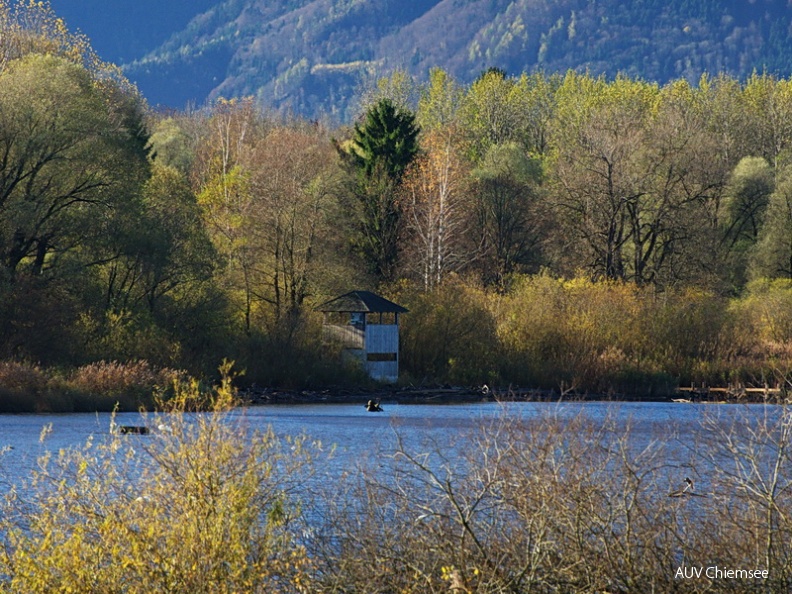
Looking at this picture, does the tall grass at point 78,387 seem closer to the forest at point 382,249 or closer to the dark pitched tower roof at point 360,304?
the forest at point 382,249

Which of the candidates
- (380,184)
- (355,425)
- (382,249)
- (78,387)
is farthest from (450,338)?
(78,387)

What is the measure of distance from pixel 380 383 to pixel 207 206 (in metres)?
16.2

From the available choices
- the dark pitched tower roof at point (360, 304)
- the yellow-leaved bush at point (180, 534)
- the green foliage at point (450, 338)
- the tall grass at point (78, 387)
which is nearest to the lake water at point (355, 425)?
the tall grass at point (78, 387)

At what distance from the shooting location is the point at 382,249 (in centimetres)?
5941

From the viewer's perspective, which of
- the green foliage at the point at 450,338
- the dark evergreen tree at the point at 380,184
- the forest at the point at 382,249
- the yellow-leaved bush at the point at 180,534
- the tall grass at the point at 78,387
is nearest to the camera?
the yellow-leaved bush at the point at 180,534

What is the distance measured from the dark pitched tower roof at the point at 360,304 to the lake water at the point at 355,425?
5579 millimetres

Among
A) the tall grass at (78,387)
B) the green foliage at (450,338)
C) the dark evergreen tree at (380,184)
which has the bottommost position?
the tall grass at (78,387)

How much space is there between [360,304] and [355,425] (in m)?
14.4

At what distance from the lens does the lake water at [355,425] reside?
25.1 metres

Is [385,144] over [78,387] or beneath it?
over

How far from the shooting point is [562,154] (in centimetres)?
6881

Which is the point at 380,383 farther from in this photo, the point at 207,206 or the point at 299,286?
the point at 207,206

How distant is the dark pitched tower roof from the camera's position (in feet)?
162

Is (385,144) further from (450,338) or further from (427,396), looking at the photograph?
(427,396)
